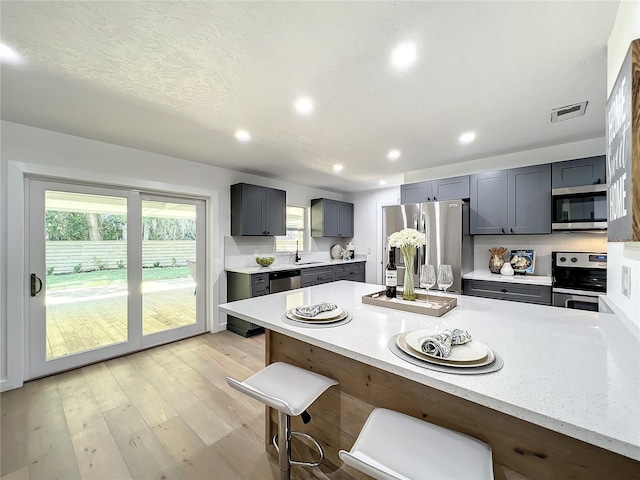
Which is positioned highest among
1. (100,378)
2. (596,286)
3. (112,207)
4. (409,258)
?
(112,207)

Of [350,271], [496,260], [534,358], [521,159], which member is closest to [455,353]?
[534,358]

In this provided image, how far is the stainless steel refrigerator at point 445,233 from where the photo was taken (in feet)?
11.4

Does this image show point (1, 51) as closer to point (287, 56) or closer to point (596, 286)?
point (287, 56)

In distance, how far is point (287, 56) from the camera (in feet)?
5.31

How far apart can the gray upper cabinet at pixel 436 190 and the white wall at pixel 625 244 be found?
2178mm

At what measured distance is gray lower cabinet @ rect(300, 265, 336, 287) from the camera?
15.1 ft

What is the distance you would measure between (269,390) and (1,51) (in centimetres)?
242

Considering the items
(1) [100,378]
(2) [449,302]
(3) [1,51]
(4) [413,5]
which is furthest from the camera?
(1) [100,378]

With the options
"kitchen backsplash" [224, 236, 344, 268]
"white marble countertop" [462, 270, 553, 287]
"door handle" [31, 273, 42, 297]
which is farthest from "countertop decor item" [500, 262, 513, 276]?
"door handle" [31, 273, 42, 297]

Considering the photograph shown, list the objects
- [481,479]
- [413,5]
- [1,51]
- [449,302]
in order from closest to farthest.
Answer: [481,479] → [413,5] → [1,51] → [449,302]

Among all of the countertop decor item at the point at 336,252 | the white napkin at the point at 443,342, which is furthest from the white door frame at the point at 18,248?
the countertop decor item at the point at 336,252

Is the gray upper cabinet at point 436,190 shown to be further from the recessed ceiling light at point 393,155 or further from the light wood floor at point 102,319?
the light wood floor at point 102,319

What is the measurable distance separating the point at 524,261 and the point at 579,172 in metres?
1.15

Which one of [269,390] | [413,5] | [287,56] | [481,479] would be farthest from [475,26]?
[269,390]
